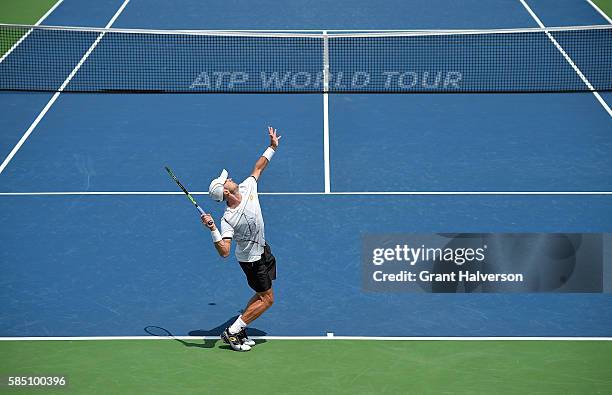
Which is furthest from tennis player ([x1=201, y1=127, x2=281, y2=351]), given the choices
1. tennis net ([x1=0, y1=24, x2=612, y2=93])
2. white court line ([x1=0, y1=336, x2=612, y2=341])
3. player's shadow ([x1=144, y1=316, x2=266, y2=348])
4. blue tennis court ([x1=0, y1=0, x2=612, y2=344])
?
tennis net ([x1=0, y1=24, x2=612, y2=93])

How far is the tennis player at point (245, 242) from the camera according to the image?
12906 mm

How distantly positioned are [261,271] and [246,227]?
2.01 feet

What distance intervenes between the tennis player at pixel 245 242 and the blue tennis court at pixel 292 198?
811 mm

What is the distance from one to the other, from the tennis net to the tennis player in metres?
9.63

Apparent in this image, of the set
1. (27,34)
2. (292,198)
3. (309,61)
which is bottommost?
(292,198)

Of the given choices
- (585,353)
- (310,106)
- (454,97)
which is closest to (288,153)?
(310,106)

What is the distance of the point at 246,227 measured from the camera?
1296 centimetres

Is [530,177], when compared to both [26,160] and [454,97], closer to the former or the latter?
[454,97]

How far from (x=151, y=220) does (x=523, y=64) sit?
10.0m

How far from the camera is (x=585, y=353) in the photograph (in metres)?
13.4

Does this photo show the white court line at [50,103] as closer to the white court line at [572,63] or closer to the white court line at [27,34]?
the white court line at [27,34]

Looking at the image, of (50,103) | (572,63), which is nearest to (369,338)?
(50,103)

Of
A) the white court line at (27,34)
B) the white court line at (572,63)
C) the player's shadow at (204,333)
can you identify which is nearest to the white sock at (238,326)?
Result: the player's shadow at (204,333)

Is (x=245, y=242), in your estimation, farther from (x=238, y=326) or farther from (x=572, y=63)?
(x=572, y=63)
